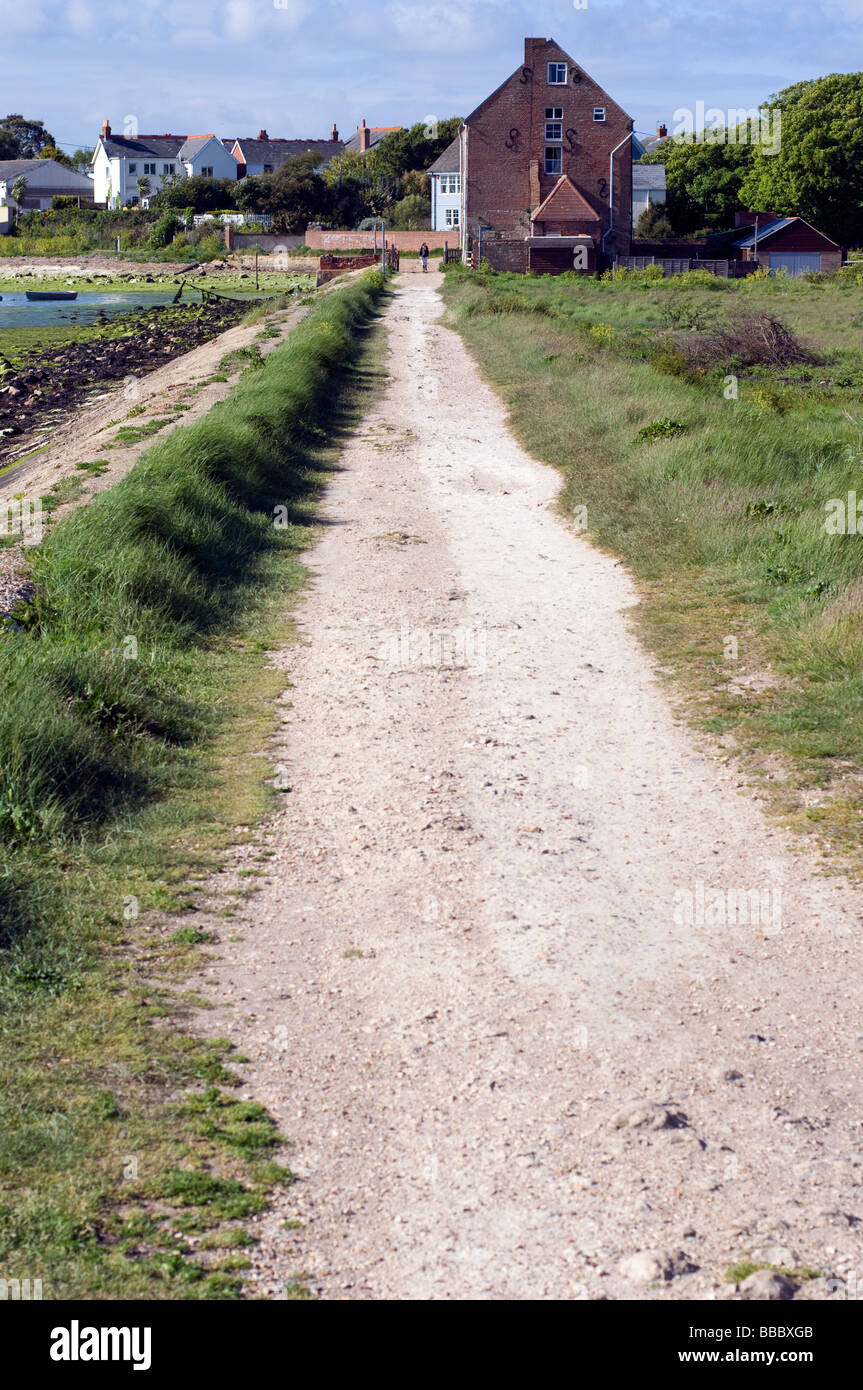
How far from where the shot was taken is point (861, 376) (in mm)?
26312

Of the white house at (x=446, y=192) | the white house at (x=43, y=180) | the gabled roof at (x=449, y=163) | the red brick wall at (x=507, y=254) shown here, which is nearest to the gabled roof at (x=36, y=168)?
the white house at (x=43, y=180)

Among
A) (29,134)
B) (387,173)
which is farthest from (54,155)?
(387,173)

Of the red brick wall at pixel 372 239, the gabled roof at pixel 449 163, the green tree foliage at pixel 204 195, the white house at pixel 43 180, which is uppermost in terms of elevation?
the white house at pixel 43 180

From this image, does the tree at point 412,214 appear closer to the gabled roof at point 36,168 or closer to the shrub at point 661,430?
the gabled roof at point 36,168

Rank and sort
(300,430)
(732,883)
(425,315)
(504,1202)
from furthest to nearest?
(425,315), (300,430), (732,883), (504,1202)

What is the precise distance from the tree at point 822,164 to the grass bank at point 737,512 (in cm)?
4934

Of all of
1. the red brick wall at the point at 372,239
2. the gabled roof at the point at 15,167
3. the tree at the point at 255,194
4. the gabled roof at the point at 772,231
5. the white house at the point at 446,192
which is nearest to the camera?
the gabled roof at the point at 772,231

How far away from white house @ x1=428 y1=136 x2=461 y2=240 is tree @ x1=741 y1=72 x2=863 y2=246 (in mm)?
18296

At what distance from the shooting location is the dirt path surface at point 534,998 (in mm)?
3564

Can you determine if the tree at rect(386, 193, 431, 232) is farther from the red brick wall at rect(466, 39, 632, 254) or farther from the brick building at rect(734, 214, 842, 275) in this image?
the brick building at rect(734, 214, 842, 275)

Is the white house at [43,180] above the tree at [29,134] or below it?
below
